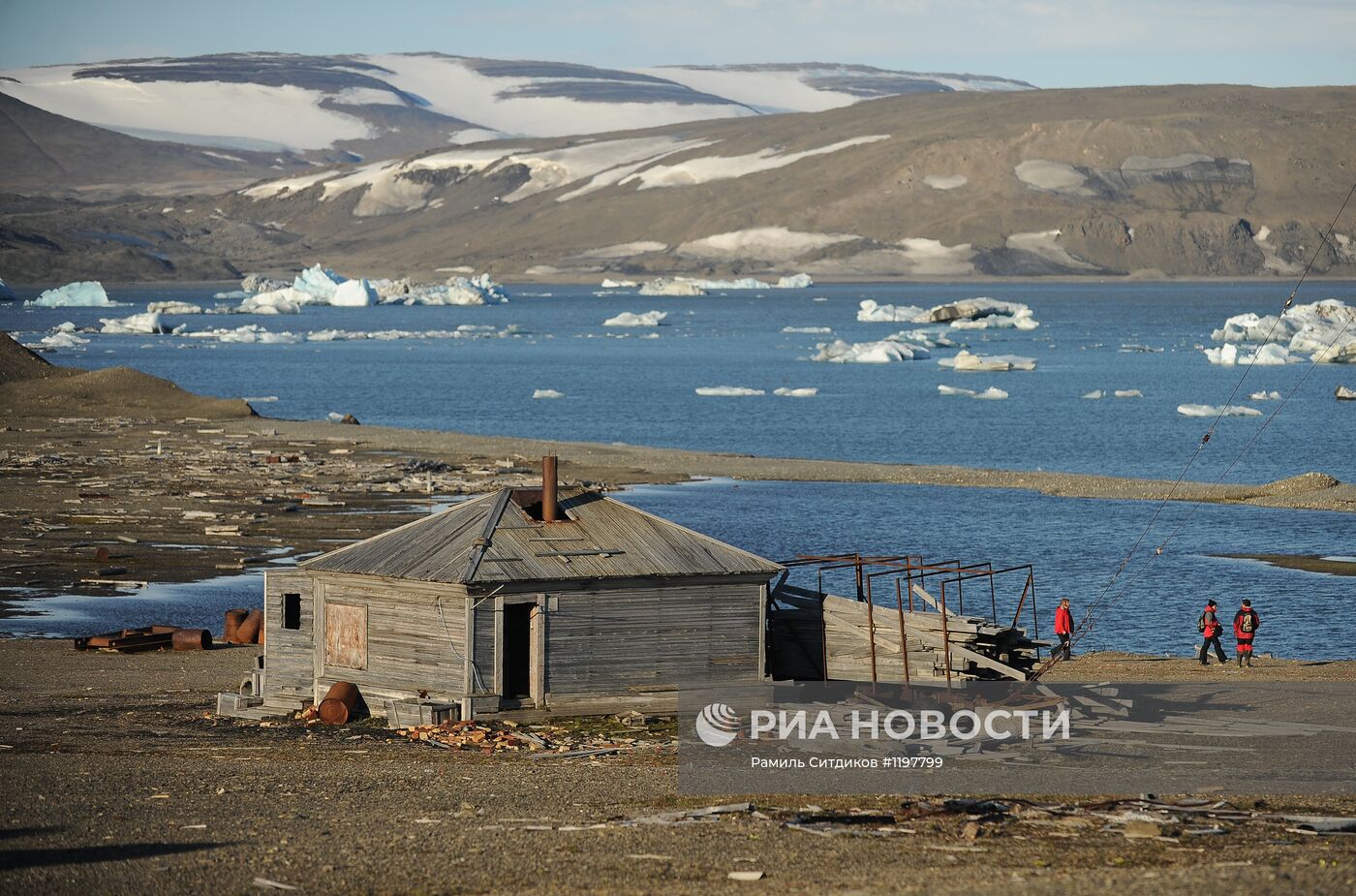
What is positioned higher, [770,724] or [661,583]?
[661,583]

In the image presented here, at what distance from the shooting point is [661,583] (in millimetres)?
21734

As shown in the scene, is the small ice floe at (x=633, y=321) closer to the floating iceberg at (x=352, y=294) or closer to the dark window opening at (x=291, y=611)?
the floating iceberg at (x=352, y=294)

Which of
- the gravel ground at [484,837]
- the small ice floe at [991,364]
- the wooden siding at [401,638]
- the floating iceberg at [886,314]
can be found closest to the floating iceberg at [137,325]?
the floating iceberg at [886,314]

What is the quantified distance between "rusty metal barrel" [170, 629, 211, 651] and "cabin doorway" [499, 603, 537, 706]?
7353 mm

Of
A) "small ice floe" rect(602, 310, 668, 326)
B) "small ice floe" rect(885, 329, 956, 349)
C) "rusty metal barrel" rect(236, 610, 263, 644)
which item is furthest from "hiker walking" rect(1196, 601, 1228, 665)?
"small ice floe" rect(602, 310, 668, 326)

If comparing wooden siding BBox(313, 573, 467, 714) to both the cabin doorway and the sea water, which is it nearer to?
the cabin doorway

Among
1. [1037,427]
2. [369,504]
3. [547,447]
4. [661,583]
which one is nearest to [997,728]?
[661,583]

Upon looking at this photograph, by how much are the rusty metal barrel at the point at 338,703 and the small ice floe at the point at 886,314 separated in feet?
411

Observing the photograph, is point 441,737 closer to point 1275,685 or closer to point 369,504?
point 1275,685

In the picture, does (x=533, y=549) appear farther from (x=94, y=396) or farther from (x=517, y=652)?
(x=94, y=396)

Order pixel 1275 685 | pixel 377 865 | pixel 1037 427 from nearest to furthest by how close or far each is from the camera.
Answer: pixel 377 865 → pixel 1275 685 → pixel 1037 427

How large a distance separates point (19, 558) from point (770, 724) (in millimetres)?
19781

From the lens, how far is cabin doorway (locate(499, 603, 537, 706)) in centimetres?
2123

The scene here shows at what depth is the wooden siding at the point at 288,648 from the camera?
73.7 feet
